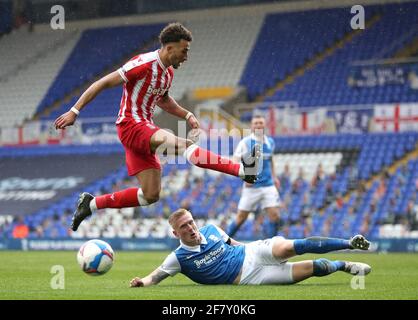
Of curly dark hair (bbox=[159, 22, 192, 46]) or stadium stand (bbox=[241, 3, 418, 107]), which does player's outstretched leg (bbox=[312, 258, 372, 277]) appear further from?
stadium stand (bbox=[241, 3, 418, 107])

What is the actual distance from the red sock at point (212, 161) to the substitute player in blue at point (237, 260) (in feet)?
1.76

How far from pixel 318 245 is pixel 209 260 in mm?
1204

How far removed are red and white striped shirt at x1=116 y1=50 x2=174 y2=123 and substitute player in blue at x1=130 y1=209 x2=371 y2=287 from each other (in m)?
1.46

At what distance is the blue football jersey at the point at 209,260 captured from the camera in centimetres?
949

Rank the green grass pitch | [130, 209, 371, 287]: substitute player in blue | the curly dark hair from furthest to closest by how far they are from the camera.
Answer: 1. the curly dark hair
2. [130, 209, 371, 287]: substitute player in blue
3. the green grass pitch

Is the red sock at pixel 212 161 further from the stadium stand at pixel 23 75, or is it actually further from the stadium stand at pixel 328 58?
the stadium stand at pixel 23 75

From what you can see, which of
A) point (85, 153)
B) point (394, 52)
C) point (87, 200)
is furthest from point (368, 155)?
point (87, 200)

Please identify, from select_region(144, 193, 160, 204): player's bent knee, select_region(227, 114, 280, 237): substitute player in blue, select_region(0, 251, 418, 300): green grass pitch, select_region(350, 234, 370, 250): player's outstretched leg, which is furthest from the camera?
select_region(227, 114, 280, 237): substitute player in blue

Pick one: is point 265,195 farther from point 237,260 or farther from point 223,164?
point 223,164

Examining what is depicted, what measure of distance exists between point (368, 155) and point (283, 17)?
5578 millimetres

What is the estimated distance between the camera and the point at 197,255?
9.48 meters

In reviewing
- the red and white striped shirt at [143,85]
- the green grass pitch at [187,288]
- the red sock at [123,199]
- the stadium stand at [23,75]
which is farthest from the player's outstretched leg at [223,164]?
the stadium stand at [23,75]

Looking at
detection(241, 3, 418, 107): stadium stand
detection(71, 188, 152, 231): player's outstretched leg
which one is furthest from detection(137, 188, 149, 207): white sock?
detection(241, 3, 418, 107): stadium stand

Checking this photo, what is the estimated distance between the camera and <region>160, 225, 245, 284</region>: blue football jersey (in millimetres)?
9492
